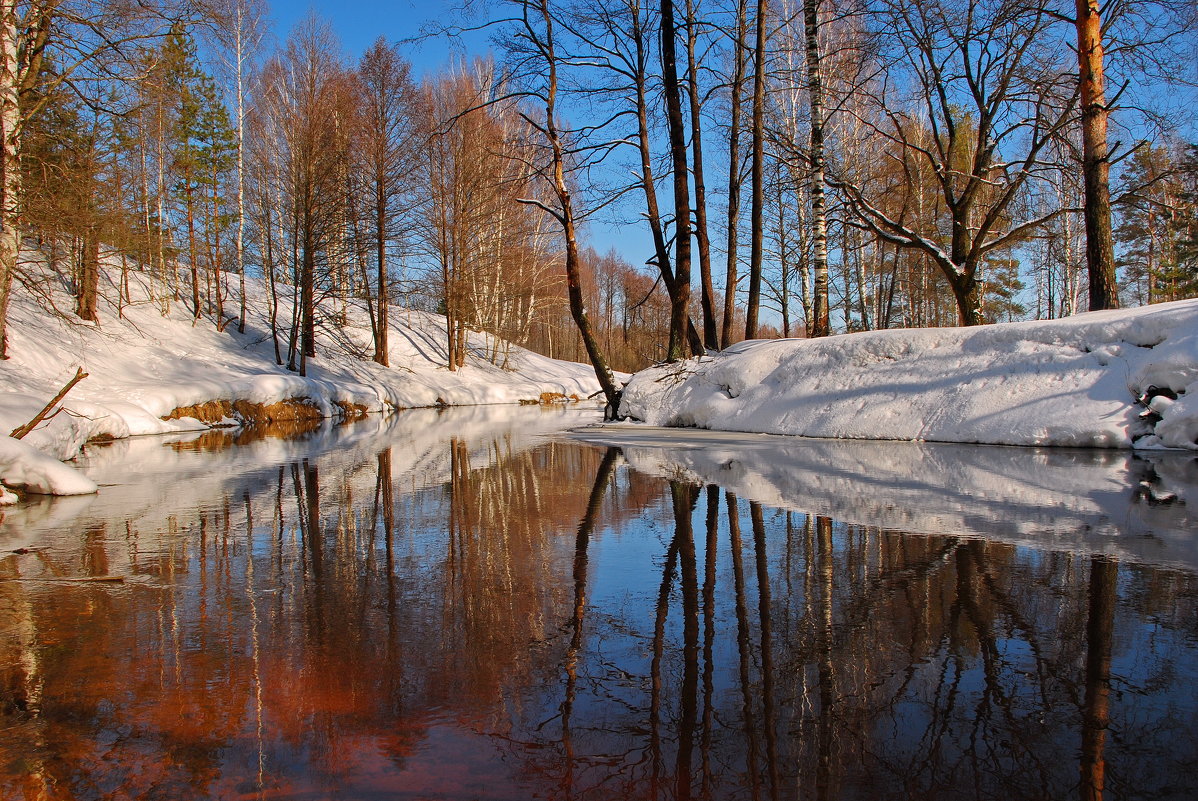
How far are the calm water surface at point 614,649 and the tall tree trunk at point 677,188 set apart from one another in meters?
9.23

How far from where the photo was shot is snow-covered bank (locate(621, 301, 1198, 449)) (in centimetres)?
868

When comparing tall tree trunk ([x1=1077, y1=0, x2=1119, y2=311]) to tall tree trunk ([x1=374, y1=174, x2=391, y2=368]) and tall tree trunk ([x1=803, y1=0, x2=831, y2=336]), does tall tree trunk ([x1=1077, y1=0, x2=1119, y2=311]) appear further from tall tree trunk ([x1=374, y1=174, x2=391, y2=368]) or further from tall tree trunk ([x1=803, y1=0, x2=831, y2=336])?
tall tree trunk ([x1=374, y1=174, x2=391, y2=368])

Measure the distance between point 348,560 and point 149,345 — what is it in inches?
926

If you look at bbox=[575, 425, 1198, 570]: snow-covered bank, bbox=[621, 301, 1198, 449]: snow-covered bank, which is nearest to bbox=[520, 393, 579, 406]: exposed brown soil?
bbox=[621, 301, 1198, 449]: snow-covered bank

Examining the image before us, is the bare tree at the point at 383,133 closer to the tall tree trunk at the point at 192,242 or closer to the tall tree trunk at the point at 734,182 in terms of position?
the tall tree trunk at the point at 192,242

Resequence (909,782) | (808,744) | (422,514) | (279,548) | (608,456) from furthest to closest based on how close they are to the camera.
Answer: (608,456), (422,514), (279,548), (808,744), (909,782)

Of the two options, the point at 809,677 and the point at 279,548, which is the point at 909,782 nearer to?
the point at 809,677

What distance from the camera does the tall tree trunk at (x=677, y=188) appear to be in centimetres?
1487

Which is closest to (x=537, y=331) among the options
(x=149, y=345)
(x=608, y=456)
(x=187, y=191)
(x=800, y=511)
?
(x=187, y=191)

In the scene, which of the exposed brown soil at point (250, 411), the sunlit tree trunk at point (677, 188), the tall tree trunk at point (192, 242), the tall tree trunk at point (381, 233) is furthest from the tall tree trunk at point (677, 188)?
the tall tree trunk at point (192, 242)

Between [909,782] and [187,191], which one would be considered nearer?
[909,782]

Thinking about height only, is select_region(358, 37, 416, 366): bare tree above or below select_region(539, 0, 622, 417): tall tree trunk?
above

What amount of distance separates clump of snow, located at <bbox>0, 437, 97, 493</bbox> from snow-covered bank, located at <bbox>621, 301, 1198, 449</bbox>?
9470 mm

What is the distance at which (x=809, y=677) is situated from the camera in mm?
2453
